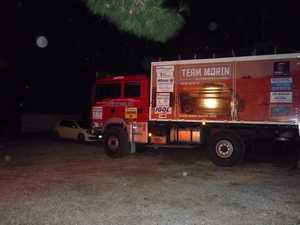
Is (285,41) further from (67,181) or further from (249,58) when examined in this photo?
(67,181)

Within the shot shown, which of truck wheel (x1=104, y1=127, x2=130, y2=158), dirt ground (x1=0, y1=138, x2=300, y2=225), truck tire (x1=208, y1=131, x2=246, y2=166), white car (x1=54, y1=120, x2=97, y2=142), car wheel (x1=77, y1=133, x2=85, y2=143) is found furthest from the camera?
car wheel (x1=77, y1=133, x2=85, y2=143)

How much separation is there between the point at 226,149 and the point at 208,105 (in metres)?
1.37

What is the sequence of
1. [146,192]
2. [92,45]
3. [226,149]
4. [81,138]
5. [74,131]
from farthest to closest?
[92,45]
[74,131]
[81,138]
[226,149]
[146,192]

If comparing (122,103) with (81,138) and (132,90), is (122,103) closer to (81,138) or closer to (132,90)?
(132,90)

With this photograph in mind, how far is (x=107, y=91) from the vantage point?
14820mm

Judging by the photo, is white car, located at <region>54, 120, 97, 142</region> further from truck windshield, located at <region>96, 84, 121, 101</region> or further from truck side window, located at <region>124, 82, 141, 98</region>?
truck side window, located at <region>124, 82, 141, 98</region>

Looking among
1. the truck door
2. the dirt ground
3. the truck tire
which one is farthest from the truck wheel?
the truck tire

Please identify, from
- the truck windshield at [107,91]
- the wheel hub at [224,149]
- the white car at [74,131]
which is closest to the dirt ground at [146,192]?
the wheel hub at [224,149]

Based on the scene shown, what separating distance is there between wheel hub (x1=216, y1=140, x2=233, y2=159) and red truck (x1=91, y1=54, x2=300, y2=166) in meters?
0.03

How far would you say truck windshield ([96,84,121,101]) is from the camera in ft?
47.7

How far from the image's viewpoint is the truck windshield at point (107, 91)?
1453 cm

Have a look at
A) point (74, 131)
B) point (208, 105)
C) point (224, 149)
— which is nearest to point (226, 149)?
point (224, 149)

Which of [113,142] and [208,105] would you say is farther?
[113,142]

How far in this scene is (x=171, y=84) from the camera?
13.3 metres
